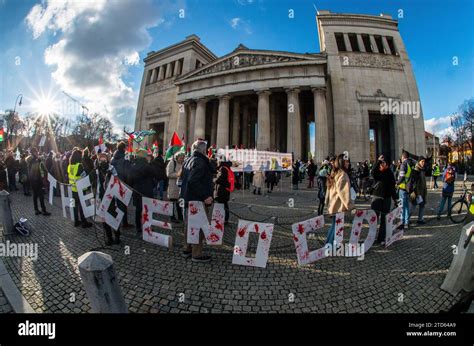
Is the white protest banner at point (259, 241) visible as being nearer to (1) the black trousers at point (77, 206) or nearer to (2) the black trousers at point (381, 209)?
(2) the black trousers at point (381, 209)

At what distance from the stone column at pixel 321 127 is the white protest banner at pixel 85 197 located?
21815 mm

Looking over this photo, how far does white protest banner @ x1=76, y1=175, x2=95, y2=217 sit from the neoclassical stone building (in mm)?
17708

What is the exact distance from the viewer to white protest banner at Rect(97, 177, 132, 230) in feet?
14.7

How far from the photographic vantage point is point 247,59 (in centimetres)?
2691

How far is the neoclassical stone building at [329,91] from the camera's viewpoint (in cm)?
2434

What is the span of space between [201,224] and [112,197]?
2.41 metres

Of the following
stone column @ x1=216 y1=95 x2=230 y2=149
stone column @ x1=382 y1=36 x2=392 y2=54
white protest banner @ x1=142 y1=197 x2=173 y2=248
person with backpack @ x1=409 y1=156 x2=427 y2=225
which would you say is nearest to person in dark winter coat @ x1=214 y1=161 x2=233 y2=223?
white protest banner @ x1=142 y1=197 x2=173 y2=248

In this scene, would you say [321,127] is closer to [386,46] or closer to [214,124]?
[214,124]

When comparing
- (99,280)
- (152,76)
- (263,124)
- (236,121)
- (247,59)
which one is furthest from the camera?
(152,76)

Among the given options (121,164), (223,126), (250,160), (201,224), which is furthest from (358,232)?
(223,126)

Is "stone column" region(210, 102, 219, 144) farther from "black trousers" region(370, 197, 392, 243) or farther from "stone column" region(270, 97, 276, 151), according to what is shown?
"black trousers" region(370, 197, 392, 243)
